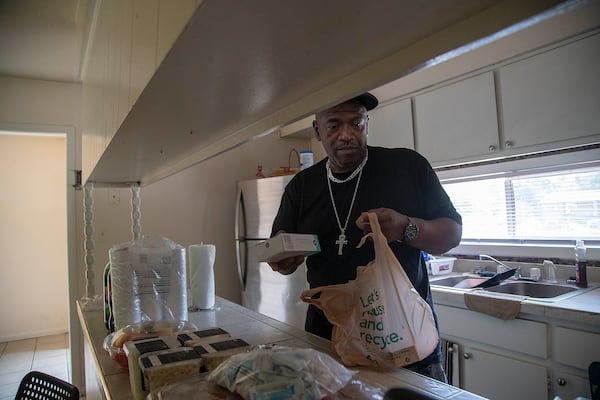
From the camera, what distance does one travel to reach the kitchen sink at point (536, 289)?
2.00 m

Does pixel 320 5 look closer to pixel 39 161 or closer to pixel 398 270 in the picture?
pixel 398 270

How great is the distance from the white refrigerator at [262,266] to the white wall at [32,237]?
2.69 metres

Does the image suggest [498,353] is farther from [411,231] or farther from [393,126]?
[393,126]

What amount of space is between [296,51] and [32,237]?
17.2 ft

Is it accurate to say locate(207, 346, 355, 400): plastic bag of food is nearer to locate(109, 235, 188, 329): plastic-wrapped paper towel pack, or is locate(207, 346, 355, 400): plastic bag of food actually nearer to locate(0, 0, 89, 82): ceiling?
locate(109, 235, 188, 329): plastic-wrapped paper towel pack

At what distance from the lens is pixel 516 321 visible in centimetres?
173

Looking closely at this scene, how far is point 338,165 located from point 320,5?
3.11ft

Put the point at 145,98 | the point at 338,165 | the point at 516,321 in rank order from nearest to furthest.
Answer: the point at 145,98 → the point at 338,165 → the point at 516,321

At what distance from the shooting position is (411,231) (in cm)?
106

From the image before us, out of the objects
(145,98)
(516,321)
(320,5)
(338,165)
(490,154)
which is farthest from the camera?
(490,154)

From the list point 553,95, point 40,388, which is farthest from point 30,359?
point 553,95

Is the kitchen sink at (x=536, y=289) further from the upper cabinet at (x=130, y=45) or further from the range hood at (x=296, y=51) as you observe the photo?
the upper cabinet at (x=130, y=45)

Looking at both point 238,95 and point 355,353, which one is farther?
point 355,353

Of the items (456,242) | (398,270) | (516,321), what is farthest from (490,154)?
(398,270)
